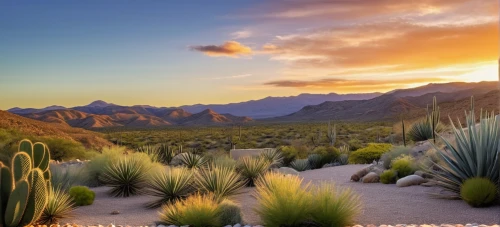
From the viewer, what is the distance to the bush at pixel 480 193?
10.0 metres

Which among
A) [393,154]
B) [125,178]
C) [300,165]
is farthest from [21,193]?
[300,165]

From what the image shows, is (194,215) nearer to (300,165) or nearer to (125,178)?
(125,178)

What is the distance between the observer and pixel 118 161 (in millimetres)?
14234

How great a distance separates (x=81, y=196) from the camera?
1247 cm

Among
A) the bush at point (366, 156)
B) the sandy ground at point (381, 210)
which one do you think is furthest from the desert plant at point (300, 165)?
the sandy ground at point (381, 210)

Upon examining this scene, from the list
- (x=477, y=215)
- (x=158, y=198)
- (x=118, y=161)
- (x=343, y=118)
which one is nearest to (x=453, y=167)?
(x=477, y=215)

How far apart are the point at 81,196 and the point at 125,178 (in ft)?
5.51

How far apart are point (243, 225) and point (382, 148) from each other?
11.8m

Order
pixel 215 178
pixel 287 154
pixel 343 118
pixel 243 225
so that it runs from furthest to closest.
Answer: pixel 343 118, pixel 287 154, pixel 215 178, pixel 243 225

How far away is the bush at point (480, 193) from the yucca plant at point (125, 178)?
7.75 metres

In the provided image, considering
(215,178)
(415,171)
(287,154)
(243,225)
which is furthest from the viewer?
(287,154)

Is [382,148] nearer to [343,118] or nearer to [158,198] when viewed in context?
[158,198]

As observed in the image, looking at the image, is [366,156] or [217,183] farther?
[366,156]

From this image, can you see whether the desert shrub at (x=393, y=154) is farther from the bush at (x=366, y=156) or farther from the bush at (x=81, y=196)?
the bush at (x=81, y=196)
